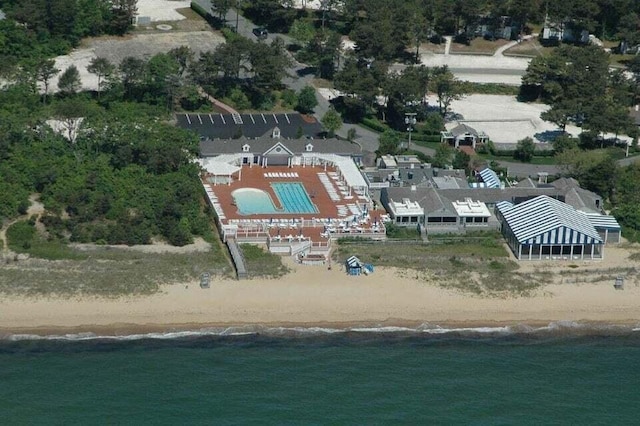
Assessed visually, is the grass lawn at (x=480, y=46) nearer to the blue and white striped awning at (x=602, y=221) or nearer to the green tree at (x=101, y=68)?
the green tree at (x=101, y=68)

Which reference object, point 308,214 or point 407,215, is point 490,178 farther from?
point 308,214

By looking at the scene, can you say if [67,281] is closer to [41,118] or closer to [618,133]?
[41,118]

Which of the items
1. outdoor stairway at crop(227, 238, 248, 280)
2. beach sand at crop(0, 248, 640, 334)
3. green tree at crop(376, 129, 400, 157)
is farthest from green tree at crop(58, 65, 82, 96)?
beach sand at crop(0, 248, 640, 334)

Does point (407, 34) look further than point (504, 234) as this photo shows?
Yes

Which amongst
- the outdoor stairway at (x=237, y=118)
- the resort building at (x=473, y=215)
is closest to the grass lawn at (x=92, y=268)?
the resort building at (x=473, y=215)

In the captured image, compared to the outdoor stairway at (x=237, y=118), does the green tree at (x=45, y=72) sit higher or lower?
higher

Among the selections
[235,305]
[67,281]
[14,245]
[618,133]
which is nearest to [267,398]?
[235,305]
